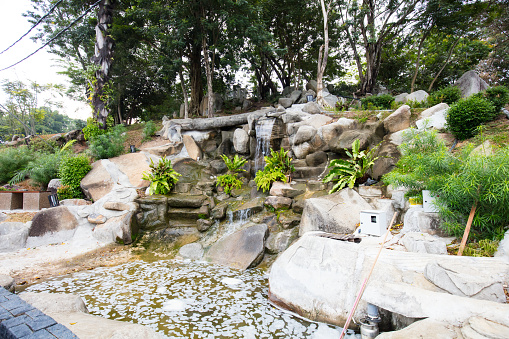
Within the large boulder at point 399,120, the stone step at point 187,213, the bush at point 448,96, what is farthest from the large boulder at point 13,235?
the bush at point 448,96

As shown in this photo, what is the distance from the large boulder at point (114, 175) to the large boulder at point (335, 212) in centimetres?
589

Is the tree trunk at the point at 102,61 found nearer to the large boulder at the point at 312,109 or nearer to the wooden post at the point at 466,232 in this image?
the large boulder at the point at 312,109

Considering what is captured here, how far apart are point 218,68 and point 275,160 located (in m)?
12.0

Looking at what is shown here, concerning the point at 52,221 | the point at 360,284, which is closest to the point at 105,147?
the point at 52,221

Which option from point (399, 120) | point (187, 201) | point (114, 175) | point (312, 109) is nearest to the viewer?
point (399, 120)

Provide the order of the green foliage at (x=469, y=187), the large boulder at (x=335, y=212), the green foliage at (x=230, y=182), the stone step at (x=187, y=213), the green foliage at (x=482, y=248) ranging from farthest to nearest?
1. the green foliage at (x=230, y=182)
2. the stone step at (x=187, y=213)
3. the large boulder at (x=335, y=212)
4. the green foliage at (x=482, y=248)
5. the green foliage at (x=469, y=187)

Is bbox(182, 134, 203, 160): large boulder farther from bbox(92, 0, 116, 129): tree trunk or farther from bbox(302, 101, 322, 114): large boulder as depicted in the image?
bbox(302, 101, 322, 114): large boulder

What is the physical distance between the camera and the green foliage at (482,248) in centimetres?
308

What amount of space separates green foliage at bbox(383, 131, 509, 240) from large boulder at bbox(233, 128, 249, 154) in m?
6.68

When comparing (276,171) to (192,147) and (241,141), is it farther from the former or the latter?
(192,147)

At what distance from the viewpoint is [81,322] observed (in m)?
2.72

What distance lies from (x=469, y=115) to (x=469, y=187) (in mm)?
3628

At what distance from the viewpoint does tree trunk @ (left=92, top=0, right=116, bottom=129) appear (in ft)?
39.4

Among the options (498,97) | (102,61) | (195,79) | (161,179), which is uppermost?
(195,79)
